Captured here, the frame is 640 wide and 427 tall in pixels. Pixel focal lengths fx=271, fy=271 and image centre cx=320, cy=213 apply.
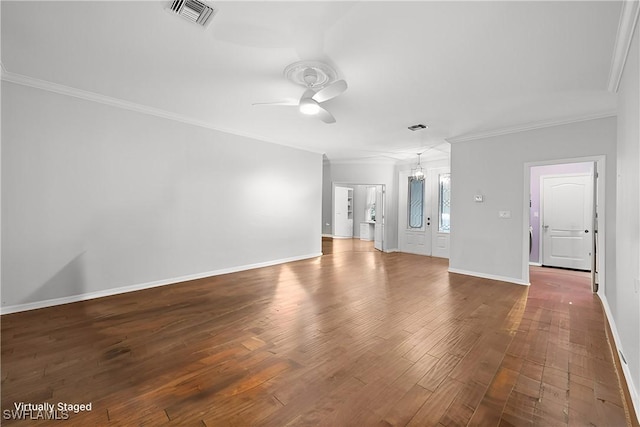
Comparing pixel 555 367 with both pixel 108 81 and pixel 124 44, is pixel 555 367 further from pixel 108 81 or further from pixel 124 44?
pixel 108 81

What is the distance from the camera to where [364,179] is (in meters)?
8.24

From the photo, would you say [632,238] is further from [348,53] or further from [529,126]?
[529,126]

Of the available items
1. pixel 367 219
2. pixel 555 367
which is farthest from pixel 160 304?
pixel 367 219

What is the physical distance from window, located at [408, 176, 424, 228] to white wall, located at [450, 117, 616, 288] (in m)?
2.20

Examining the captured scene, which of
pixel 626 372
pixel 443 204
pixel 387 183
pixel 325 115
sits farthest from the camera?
pixel 387 183

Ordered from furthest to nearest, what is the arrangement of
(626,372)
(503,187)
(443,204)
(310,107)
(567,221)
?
(443,204) < (567,221) < (503,187) < (310,107) < (626,372)

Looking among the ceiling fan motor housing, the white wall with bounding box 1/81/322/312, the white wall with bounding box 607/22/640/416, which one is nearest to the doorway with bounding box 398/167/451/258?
the white wall with bounding box 1/81/322/312

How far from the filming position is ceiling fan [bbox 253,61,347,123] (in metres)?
2.75

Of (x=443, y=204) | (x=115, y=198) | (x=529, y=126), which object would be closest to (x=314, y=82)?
(x=115, y=198)

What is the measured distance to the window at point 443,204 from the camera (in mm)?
7203

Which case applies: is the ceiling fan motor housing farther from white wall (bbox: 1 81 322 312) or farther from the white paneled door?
the white paneled door

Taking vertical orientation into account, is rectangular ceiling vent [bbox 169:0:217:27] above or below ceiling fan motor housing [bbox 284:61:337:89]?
above

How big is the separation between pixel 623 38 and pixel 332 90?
245 cm

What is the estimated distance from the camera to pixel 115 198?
3.89 metres
